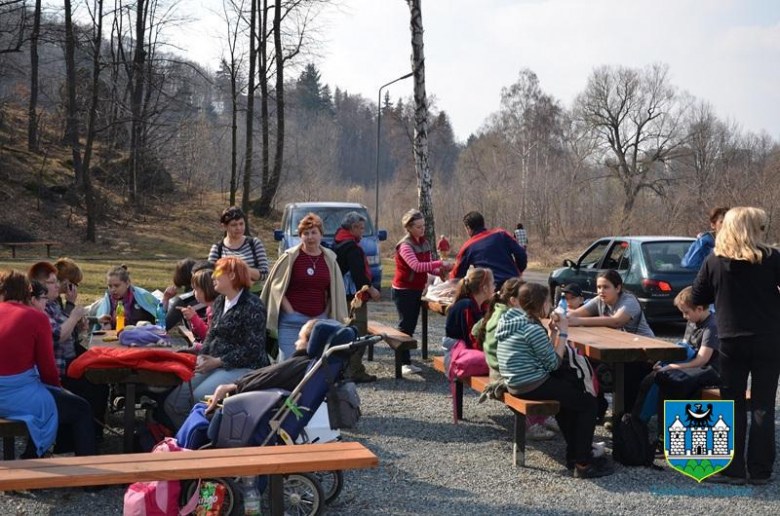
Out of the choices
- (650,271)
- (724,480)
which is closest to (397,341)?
(724,480)

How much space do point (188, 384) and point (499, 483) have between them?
221 centimetres

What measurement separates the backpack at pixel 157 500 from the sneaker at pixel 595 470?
8.45 feet

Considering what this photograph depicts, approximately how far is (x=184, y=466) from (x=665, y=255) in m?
9.80

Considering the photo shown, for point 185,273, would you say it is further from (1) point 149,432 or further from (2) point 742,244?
(2) point 742,244

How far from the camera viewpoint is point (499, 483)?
551 centimetres

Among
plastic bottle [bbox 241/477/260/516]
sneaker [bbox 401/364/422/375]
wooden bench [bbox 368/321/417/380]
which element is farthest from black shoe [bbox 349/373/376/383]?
plastic bottle [bbox 241/477/260/516]

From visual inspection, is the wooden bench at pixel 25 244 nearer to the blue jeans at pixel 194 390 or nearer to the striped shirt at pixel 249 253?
the striped shirt at pixel 249 253

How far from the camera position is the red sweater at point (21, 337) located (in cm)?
495

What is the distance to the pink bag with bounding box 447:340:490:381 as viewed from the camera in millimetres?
6770

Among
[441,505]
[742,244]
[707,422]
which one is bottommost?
[441,505]

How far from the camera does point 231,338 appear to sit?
18.5 feet

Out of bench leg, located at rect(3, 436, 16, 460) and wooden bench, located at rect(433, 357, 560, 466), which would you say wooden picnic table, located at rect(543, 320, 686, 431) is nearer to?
wooden bench, located at rect(433, 357, 560, 466)

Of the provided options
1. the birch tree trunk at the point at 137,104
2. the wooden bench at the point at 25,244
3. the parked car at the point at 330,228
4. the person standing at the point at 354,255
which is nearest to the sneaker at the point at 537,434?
the person standing at the point at 354,255

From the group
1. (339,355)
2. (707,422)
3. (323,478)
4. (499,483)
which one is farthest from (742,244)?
(323,478)
